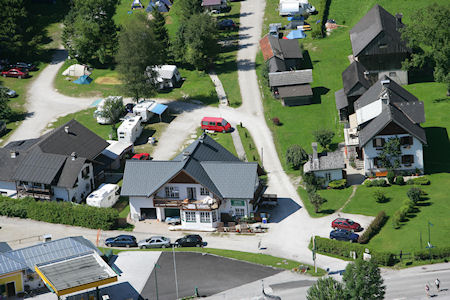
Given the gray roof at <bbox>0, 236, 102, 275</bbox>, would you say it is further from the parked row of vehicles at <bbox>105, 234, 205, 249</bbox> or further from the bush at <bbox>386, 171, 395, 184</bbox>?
the bush at <bbox>386, 171, 395, 184</bbox>

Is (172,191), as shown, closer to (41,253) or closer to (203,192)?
(203,192)

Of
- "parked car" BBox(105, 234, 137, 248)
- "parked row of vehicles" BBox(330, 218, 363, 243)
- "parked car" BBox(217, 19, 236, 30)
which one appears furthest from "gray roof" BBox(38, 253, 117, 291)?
"parked car" BBox(217, 19, 236, 30)

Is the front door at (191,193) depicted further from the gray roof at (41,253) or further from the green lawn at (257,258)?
the gray roof at (41,253)

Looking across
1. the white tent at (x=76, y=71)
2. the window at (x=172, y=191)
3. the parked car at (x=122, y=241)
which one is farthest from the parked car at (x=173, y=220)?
the white tent at (x=76, y=71)

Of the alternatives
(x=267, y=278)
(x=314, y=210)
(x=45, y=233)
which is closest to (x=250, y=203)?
(x=314, y=210)

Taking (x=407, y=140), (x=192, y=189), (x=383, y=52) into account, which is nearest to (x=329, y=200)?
(x=407, y=140)

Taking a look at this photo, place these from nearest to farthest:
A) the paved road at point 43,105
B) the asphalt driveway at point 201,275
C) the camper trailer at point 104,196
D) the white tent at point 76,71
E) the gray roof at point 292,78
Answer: the asphalt driveway at point 201,275 → the camper trailer at point 104,196 → the paved road at point 43,105 → the gray roof at point 292,78 → the white tent at point 76,71

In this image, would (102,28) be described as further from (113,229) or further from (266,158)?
(113,229)
